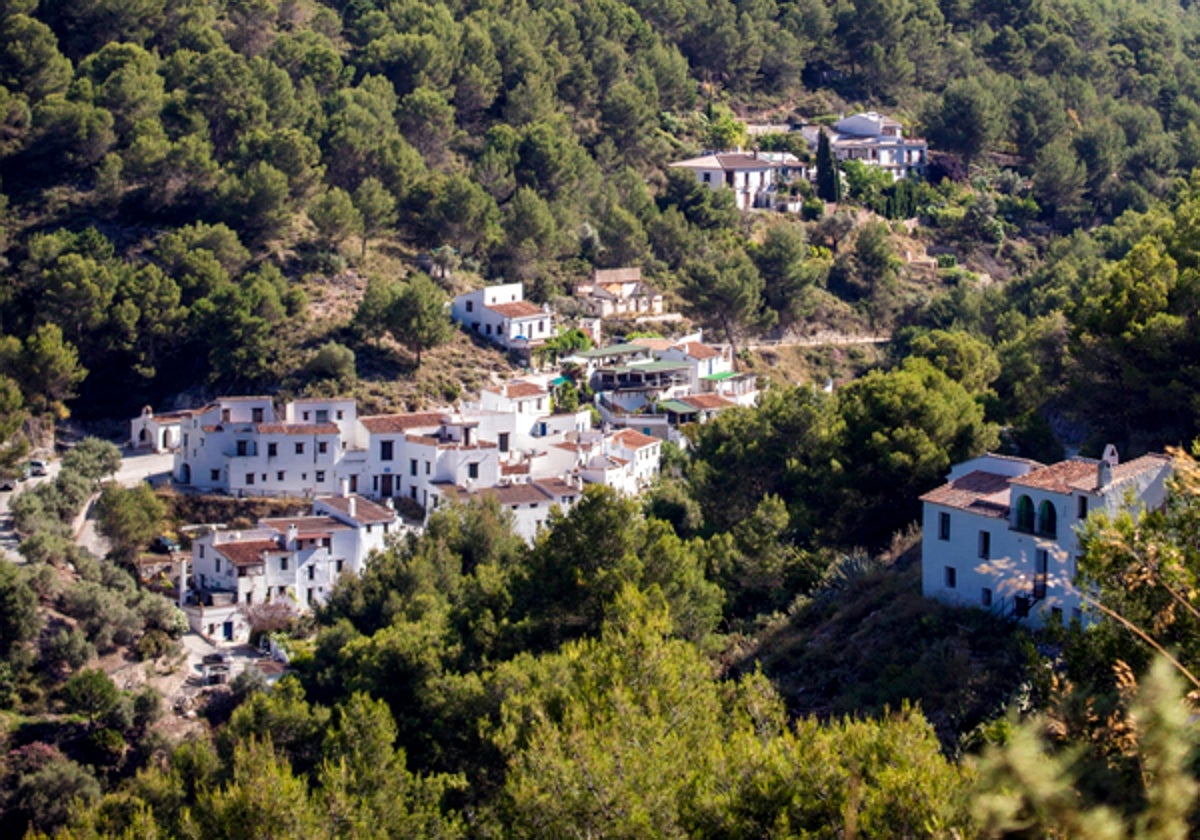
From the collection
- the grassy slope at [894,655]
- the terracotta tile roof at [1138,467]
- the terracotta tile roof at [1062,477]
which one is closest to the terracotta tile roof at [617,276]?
the grassy slope at [894,655]

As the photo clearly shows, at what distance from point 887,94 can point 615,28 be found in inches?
558

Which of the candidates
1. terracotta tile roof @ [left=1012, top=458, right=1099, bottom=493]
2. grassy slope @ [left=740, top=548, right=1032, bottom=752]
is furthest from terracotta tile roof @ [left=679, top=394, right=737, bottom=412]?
terracotta tile roof @ [left=1012, top=458, right=1099, bottom=493]

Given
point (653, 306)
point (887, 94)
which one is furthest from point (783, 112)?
point (653, 306)

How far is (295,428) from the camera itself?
135 feet

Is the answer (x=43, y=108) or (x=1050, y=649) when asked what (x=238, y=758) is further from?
(x=43, y=108)

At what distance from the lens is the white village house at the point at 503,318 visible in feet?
159

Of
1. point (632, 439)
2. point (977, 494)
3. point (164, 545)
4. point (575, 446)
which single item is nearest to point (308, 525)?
point (164, 545)

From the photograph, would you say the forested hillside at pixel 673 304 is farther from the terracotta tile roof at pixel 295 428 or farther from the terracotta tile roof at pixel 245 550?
the terracotta tile roof at pixel 295 428

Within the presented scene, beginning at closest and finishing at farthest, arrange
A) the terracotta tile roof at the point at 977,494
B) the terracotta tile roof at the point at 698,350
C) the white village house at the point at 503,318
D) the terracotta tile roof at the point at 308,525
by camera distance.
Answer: the terracotta tile roof at the point at 977,494, the terracotta tile roof at the point at 308,525, the white village house at the point at 503,318, the terracotta tile roof at the point at 698,350

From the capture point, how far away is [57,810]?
27.4 m

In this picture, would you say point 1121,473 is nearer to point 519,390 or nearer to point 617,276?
point 519,390

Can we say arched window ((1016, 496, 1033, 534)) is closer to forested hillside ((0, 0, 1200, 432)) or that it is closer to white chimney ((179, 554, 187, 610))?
white chimney ((179, 554, 187, 610))

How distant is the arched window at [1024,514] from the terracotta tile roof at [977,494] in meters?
0.29

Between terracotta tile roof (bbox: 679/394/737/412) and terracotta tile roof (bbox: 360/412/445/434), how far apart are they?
7963 mm
